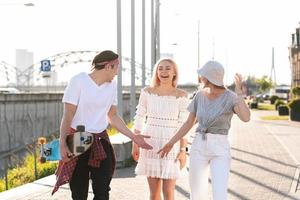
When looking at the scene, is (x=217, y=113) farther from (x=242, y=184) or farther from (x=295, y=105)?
(x=295, y=105)

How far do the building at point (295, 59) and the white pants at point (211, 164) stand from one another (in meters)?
65.9

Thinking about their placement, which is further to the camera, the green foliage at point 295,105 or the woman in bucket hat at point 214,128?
the green foliage at point 295,105

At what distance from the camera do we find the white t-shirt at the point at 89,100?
5.44 metres

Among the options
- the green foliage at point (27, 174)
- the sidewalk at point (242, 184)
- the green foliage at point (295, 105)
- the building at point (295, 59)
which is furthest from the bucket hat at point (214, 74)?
the building at point (295, 59)

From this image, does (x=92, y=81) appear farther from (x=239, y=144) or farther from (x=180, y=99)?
(x=239, y=144)

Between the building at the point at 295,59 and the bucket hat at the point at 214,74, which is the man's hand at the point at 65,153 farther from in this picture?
the building at the point at 295,59

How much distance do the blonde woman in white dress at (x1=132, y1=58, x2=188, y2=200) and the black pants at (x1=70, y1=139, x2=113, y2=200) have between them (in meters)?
1.00

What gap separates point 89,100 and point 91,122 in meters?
0.19

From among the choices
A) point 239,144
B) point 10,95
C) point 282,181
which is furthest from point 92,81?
point 10,95

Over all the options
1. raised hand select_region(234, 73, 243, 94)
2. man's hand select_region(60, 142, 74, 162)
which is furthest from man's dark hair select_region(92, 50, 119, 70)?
raised hand select_region(234, 73, 243, 94)

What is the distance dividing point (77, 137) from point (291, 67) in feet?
265

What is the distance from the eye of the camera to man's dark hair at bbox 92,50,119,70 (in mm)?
5508

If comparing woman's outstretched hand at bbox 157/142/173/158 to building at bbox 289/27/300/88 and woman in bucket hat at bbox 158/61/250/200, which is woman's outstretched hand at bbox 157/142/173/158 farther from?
building at bbox 289/27/300/88

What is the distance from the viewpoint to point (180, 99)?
6.57 metres
